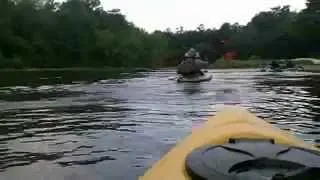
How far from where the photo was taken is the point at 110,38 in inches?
4163

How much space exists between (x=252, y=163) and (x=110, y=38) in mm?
103516

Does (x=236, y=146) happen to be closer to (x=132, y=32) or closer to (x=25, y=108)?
(x=25, y=108)

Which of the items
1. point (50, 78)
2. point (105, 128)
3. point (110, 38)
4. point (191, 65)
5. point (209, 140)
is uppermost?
point (110, 38)

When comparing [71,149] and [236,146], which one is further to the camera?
[71,149]

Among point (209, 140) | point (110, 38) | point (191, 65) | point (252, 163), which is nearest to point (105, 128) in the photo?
point (209, 140)

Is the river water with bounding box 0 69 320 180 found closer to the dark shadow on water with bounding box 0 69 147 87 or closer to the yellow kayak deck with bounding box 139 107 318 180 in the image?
the yellow kayak deck with bounding box 139 107 318 180

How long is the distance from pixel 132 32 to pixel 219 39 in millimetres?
19739

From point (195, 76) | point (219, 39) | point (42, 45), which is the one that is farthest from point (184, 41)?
point (195, 76)

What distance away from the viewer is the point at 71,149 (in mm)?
8711

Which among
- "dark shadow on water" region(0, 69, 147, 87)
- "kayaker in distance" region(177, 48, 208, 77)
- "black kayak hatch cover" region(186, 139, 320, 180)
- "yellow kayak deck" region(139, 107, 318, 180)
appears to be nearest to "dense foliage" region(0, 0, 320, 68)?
"dark shadow on water" region(0, 69, 147, 87)

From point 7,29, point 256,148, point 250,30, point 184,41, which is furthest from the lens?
point 184,41

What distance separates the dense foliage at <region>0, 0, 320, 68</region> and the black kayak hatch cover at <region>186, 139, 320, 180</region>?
7537 centimetres

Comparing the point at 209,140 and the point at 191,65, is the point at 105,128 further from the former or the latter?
the point at 191,65

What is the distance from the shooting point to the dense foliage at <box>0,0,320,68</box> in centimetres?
8719
